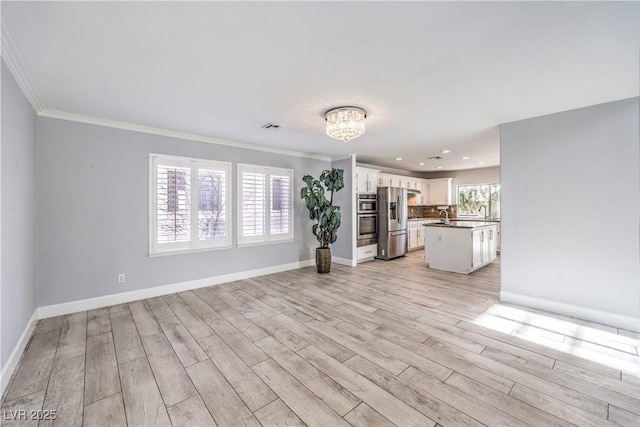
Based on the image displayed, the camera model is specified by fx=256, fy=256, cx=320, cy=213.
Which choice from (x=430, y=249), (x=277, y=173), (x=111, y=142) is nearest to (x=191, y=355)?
(x=111, y=142)

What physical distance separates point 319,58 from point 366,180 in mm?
4631

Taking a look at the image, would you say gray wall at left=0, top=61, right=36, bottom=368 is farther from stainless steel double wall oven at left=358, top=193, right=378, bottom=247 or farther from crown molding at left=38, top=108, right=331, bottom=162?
stainless steel double wall oven at left=358, top=193, right=378, bottom=247

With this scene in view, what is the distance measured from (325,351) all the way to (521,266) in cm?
309

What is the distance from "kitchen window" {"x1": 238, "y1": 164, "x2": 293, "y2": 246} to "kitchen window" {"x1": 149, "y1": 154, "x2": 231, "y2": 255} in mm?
289

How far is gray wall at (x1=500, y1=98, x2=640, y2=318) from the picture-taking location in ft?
9.58

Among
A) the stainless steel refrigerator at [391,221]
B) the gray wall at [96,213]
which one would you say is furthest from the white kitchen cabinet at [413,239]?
the gray wall at [96,213]

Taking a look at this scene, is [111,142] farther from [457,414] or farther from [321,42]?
[457,414]

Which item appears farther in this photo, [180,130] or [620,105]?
[180,130]

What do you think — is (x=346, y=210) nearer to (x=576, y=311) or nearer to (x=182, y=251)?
(x=182, y=251)

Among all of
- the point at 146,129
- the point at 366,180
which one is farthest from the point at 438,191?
the point at 146,129

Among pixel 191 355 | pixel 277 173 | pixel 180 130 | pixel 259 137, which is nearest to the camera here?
pixel 191 355

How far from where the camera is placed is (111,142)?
359 cm

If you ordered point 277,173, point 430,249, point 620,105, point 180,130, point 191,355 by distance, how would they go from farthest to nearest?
point 430,249 → point 277,173 → point 180,130 → point 620,105 → point 191,355

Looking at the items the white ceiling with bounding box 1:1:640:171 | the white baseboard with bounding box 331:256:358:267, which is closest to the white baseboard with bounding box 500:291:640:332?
the white ceiling with bounding box 1:1:640:171
